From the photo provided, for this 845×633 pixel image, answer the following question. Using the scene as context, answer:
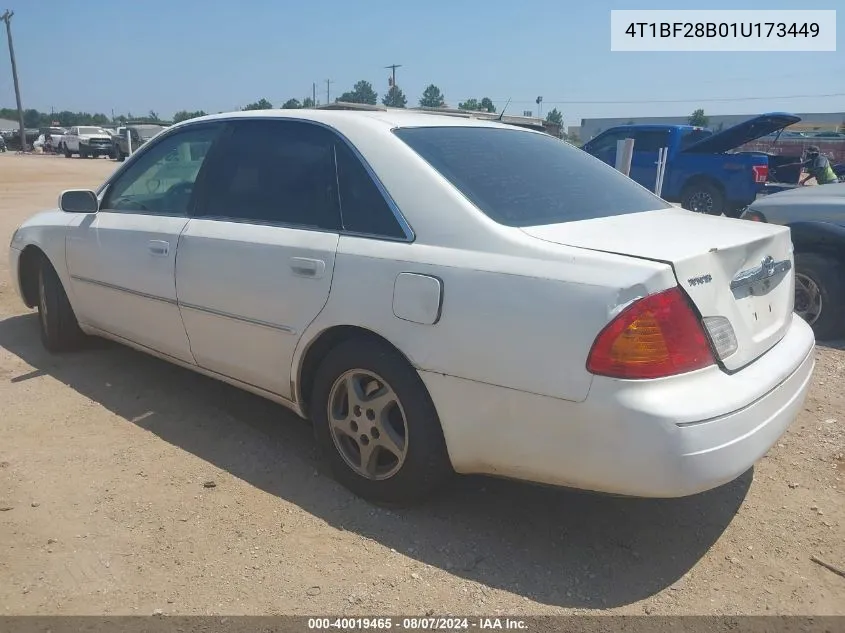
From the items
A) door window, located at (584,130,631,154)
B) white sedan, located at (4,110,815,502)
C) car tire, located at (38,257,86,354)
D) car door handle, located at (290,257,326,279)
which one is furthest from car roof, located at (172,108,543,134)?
door window, located at (584,130,631,154)

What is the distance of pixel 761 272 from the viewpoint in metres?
2.63

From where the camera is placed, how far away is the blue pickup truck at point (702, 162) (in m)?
12.3

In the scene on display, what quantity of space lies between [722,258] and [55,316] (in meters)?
4.14

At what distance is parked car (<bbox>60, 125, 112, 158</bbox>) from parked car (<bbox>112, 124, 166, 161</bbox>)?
0.72m

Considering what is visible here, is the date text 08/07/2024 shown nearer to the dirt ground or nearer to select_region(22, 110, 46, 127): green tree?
the dirt ground

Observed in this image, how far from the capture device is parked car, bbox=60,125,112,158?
3706cm

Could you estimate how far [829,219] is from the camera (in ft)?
17.1

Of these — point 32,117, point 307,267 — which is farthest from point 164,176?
point 32,117

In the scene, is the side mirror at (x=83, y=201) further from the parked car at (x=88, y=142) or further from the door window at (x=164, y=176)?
the parked car at (x=88, y=142)

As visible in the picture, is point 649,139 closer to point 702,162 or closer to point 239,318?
point 702,162

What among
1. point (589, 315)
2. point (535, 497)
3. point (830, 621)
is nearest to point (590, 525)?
point (535, 497)

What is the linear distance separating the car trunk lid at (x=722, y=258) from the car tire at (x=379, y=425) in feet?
2.53

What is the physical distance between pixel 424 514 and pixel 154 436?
158cm

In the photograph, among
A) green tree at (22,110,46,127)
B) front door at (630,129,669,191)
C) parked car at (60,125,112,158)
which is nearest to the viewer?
front door at (630,129,669,191)
